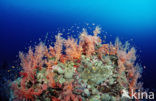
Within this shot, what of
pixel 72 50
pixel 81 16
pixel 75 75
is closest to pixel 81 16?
pixel 81 16

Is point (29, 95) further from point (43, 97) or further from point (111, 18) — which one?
point (111, 18)

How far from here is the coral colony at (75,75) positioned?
135 inches

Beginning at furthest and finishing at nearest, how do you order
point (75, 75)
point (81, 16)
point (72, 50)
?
point (81, 16) → point (72, 50) → point (75, 75)

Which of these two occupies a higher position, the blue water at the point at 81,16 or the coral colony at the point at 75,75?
the blue water at the point at 81,16

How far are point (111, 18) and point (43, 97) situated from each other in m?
144

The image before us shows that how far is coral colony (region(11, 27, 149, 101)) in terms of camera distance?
135 inches

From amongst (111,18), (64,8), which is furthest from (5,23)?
(111,18)

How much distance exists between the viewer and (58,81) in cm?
369

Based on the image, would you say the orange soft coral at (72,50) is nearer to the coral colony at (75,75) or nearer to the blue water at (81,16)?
the coral colony at (75,75)

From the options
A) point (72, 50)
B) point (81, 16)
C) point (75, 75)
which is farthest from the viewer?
point (81, 16)

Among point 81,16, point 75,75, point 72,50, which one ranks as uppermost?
point 81,16

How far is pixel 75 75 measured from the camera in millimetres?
4000

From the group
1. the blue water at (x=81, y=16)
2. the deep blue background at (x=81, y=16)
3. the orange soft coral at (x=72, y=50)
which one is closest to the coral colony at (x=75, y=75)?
the orange soft coral at (x=72, y=50)

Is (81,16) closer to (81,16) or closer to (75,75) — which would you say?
(81,16)
